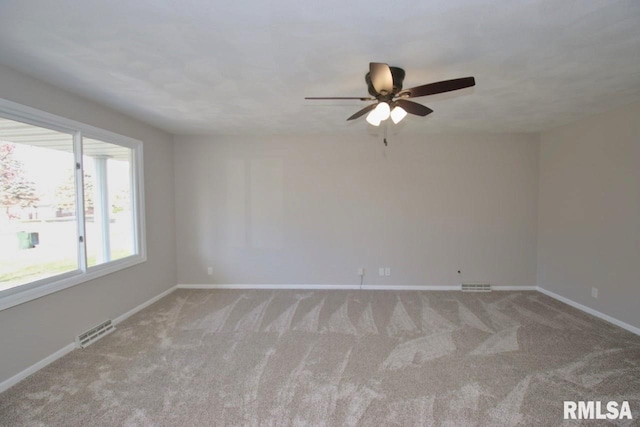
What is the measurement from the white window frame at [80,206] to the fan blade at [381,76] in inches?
111

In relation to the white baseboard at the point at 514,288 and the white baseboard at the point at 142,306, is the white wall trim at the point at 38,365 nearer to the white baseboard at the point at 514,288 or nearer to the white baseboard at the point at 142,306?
the white baseboard at the point at 142,306

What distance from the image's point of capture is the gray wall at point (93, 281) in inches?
86.3

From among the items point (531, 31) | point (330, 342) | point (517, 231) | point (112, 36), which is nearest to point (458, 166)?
point (517, 231)

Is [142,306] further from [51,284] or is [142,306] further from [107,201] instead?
[107,201]

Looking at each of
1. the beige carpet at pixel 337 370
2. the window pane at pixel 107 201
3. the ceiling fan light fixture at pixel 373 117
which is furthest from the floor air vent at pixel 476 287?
the window pane at pixel 107 201

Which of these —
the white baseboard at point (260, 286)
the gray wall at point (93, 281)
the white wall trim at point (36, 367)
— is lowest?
the white wall trim at point (36, 367)

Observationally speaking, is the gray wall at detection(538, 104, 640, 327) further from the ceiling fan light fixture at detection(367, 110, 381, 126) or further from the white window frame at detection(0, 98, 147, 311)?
the white window frame at detection(0, 98, 147, 311)

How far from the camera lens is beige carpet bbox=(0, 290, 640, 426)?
1.85 metres

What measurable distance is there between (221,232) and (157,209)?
0.97 m

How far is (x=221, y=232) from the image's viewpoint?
4441 mm

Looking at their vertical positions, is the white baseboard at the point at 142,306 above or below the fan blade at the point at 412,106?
below

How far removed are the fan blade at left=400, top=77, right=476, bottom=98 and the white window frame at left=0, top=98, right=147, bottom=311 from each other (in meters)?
3.09

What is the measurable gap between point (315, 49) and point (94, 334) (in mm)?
3436

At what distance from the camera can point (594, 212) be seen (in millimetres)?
3387
